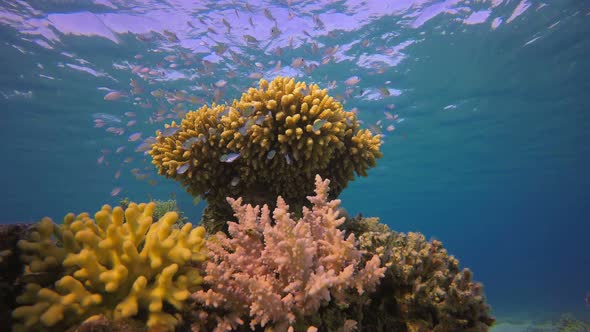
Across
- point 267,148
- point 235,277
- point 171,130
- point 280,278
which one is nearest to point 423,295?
point 280,278

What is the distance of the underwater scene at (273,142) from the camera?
2.22 metres

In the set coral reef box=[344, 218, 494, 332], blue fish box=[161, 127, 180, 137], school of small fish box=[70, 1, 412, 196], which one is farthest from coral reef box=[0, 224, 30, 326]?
school of small fish box=[70, 1, 412, 196]

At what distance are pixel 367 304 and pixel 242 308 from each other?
1169 millimetres

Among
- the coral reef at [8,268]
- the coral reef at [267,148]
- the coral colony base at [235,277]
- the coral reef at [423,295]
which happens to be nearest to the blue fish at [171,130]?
the coral reef at [267,148]

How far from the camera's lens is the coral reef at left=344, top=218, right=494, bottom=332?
2.56m

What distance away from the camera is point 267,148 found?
3986 millimetres

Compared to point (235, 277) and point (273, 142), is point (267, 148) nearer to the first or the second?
point (273, 142)

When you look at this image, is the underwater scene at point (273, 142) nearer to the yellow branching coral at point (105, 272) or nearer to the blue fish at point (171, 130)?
the yellow branching coral at point (105, 272)

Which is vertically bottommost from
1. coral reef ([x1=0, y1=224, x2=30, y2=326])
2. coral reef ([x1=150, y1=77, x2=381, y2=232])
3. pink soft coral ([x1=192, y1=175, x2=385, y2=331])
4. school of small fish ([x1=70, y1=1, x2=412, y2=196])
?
coral reef ([x1=0, y1=224, x2=30, y2=326])

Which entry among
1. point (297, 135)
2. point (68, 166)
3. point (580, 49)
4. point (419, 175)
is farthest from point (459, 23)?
point (68, 166)

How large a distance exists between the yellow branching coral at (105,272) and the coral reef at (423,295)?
1.72m

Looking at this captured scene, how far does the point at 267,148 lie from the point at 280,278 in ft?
6.43

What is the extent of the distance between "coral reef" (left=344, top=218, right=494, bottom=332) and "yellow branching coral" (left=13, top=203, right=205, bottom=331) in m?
1.72

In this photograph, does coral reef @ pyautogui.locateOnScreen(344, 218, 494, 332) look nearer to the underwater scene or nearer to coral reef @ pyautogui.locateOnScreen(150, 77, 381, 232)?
the underwater scene
